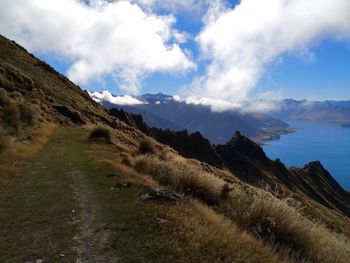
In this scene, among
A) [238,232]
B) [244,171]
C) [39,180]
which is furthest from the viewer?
[244,171]

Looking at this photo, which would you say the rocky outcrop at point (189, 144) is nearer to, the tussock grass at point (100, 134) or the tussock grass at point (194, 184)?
the tussock grass at point (100, 134)

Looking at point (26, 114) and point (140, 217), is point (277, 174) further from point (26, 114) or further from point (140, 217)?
point (140, 217)

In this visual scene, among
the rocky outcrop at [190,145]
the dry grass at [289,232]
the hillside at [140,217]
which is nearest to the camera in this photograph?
the hillside at [140,217]

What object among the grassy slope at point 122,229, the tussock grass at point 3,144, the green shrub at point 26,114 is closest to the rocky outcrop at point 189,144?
the green shrub at point 26,114

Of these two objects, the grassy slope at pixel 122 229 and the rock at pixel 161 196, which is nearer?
the grassy slope at pixel 122 229

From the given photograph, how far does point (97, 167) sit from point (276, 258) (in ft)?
38.5

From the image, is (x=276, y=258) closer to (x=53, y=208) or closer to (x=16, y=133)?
(x=53, y=208)

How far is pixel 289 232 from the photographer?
9.94m

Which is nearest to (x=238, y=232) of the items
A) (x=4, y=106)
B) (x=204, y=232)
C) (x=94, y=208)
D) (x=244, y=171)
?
(x=204, y=232)

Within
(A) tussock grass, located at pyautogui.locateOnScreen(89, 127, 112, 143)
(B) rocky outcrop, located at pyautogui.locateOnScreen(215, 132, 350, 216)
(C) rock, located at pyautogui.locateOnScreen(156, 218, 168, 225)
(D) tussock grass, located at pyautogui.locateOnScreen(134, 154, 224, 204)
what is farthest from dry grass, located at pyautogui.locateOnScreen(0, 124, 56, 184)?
(B) rocky outcrop, located at pyautogui.locateOnScreen(215, 132, 350, 216)

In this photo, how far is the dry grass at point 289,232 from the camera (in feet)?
30.6

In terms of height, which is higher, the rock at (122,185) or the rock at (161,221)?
the rock at (122,185)

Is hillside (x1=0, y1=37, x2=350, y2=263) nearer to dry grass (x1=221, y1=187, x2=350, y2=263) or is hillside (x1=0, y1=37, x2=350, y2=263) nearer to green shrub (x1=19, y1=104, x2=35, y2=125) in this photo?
dry grass (x1=221, y1=187, x2=350, y2=263)

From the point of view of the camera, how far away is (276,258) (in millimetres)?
8219
